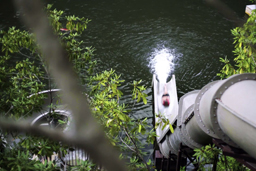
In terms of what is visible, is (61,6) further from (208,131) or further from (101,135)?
(101,135)

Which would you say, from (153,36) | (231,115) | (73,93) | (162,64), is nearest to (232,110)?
(231,115)

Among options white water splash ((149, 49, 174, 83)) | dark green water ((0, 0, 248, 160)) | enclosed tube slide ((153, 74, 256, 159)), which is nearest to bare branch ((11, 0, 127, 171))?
enclosed tube slide ((153, 74, 256, 159))

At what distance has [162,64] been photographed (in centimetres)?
1427

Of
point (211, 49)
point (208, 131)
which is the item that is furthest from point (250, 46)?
point (211, 49)

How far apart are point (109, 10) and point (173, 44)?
6.54 metres

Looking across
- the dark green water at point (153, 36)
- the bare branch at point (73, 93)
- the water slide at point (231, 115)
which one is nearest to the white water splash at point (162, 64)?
the dark green water at point (153, 36)

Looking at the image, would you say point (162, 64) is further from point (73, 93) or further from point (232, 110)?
point (73, 93)

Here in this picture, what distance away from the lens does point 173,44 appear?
624 inches

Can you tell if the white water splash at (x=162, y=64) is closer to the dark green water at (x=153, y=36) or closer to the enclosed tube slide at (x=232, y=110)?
the dark green water at (x=153, y=36)

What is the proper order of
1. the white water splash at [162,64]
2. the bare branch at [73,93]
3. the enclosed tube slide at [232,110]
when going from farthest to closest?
the white water splash at [162,64]
the enclosed tube slide at [232,110]
the bare branch at [73,93]

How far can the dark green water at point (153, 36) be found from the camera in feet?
44.9

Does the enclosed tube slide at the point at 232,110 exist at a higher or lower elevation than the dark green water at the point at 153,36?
lower

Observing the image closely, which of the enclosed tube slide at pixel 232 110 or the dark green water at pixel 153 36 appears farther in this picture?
the dark green water at pixel 153 36

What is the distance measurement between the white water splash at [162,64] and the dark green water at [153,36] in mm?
51
